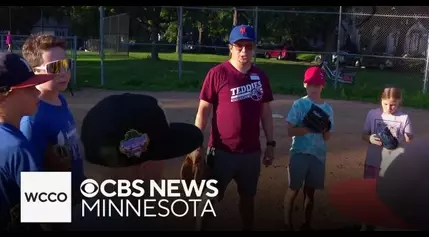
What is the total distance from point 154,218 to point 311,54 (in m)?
11.0

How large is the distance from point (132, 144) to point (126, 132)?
0.12 feet

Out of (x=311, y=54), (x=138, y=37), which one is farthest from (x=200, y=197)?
(x=311, y=54)

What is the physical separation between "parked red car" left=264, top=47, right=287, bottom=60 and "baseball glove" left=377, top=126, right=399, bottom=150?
9.15 metres

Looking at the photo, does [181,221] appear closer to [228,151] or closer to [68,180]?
[68,180]

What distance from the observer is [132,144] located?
5.27 ft

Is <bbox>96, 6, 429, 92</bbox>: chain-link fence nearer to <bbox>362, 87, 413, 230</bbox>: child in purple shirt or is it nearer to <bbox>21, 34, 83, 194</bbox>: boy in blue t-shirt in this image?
<bbox>362, 87, 413, 230</bbox>: child in purple shirt

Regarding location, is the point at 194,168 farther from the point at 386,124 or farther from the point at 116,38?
the point at 116,38

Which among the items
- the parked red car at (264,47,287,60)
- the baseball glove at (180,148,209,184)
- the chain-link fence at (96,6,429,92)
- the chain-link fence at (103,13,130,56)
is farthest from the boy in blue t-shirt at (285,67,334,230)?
the parked red car at (264,47,287,60)

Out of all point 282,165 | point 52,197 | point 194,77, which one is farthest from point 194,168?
point 194,77

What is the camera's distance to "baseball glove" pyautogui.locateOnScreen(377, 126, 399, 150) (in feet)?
10.1

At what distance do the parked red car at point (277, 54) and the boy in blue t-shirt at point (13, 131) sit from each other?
35.3ft

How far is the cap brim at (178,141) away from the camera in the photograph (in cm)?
173

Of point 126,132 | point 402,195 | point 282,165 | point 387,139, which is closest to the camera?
point 126,132

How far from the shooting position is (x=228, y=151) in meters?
3.11
